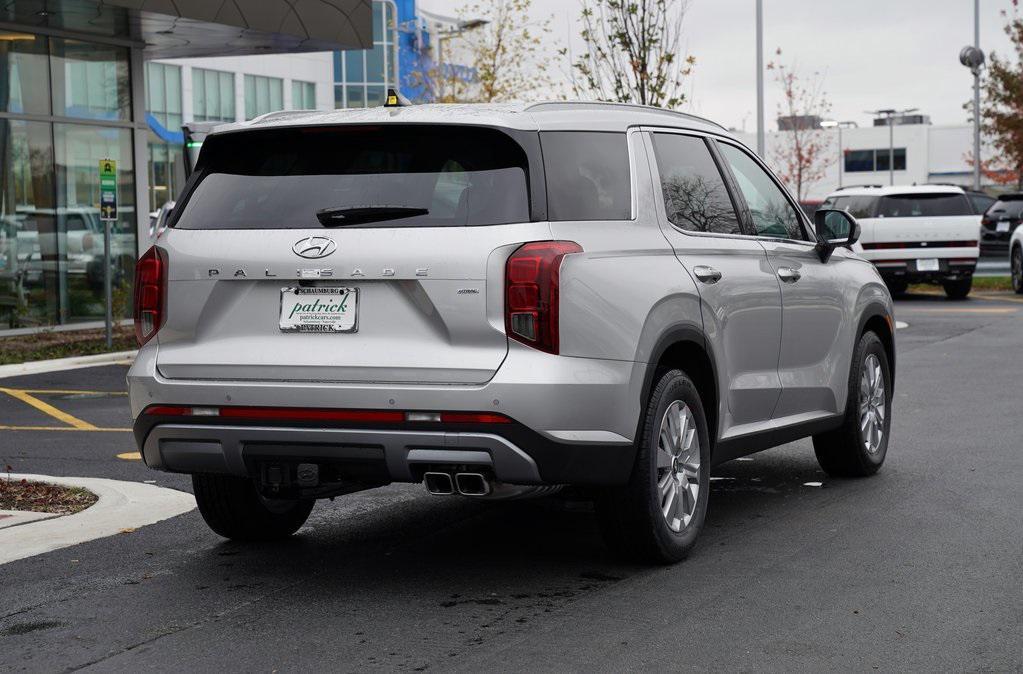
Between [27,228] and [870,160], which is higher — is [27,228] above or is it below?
below

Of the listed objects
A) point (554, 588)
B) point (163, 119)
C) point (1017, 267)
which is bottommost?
point (554, 588)

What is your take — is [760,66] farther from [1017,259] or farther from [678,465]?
[678,465]

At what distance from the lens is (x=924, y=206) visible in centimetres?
2500

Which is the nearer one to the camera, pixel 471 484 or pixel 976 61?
pixel 471 484

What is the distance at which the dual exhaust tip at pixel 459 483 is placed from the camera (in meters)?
5.54

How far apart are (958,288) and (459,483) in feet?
70.8

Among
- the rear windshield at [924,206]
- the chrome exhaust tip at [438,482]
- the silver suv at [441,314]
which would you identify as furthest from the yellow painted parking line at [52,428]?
the rear windshield at [924,206]

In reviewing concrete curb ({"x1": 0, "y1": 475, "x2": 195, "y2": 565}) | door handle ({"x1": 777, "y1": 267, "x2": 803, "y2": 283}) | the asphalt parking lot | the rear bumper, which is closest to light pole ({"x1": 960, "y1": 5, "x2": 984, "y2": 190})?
the asphalt parking lot

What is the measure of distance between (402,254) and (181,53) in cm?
1869

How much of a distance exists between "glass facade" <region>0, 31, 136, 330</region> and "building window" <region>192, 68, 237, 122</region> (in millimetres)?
39848

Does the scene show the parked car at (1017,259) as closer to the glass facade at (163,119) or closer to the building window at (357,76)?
the glass facade at (163,119)

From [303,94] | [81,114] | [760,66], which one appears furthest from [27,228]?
[303,94]

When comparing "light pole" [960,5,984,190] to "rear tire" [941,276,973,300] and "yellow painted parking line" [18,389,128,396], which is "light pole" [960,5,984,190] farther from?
"yellow painted parking line" [18,389,128,396]

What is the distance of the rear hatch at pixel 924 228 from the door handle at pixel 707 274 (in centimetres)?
1873
